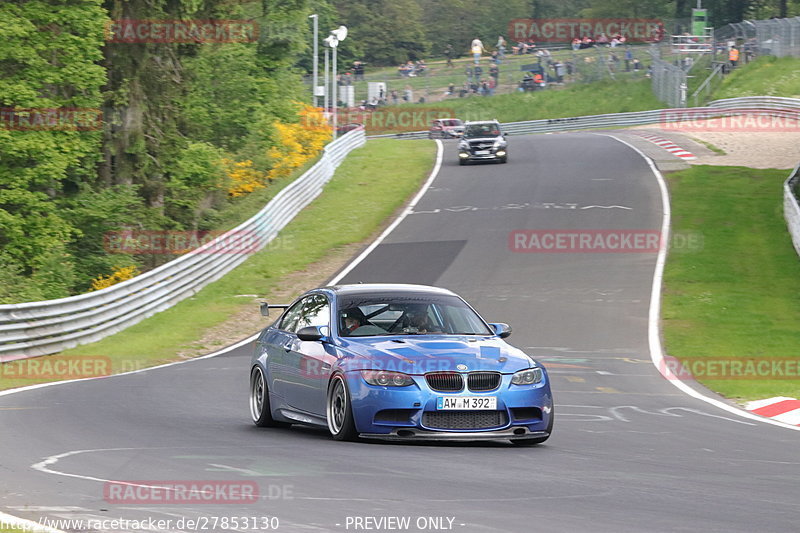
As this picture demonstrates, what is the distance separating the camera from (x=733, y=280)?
27.9 meters

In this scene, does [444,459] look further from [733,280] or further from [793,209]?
[793,209]

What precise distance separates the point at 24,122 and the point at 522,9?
349ft

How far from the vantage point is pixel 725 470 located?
9.19 metres

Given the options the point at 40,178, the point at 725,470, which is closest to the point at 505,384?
the point at 725,470

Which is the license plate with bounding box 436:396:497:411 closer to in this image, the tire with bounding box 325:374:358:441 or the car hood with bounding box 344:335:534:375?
the car hood with bounding box 344:335:534:375

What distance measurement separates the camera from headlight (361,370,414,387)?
396 inches

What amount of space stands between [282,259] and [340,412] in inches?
850

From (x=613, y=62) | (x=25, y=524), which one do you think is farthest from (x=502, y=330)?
(x=613, y=62)

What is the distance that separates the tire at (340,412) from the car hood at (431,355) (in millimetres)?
218

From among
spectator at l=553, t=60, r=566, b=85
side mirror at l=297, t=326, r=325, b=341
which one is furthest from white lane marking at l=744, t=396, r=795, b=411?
spectator at l=553, t=60, r=566, b=85

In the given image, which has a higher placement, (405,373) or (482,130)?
(482,130)

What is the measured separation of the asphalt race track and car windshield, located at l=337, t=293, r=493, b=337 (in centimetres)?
111

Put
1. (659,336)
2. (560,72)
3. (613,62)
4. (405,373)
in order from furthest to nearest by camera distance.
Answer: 1. (560,72)
2. (613,62)
3. (659,336)
4. (405,373)

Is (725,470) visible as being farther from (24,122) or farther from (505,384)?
(24,122)
